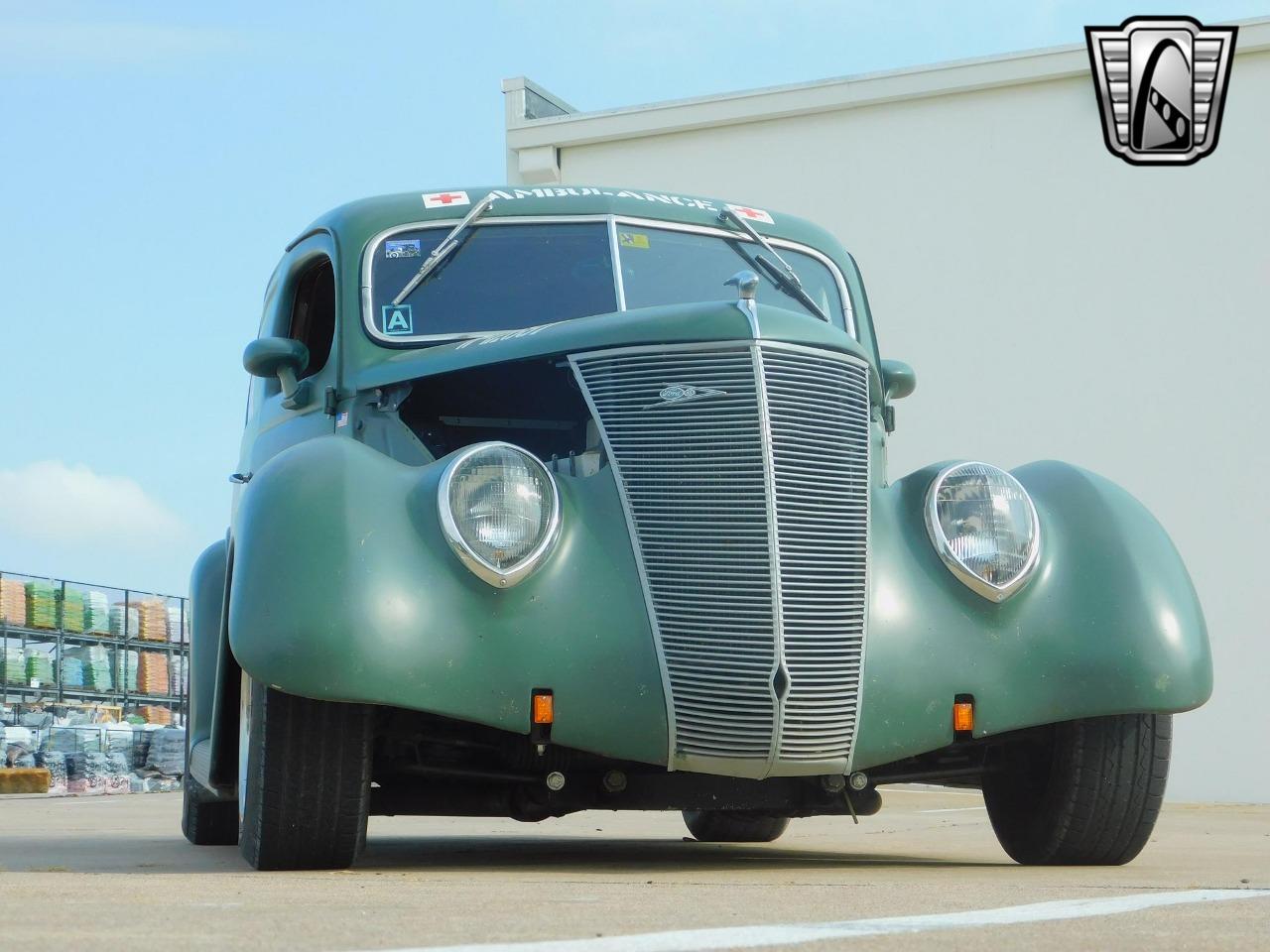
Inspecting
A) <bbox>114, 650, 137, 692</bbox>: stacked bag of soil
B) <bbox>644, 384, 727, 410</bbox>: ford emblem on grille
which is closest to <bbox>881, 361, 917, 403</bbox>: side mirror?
<bbox>644, 384, 727, 410</bbox>: ford emblem on grille

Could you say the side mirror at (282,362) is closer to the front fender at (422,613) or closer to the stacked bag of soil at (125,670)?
the front fender at (422,613)

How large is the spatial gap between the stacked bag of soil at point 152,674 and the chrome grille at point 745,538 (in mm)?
Answer: 23402

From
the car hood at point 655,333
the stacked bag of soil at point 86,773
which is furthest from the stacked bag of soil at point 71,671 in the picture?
the car hood at point 655,333

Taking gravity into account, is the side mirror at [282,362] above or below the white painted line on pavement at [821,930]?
above

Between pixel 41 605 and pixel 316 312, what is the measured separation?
1968 cm

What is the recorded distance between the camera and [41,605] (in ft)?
81.8

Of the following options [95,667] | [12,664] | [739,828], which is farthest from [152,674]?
[739,828]

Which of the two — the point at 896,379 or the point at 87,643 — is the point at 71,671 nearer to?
the point at 87,643

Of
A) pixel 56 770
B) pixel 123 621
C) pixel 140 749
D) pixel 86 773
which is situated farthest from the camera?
pixel 123 621

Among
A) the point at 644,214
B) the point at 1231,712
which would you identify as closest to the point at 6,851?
the point at 644,214

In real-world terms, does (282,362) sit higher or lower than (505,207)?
lower

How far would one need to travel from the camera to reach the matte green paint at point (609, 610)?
14.8 ft
